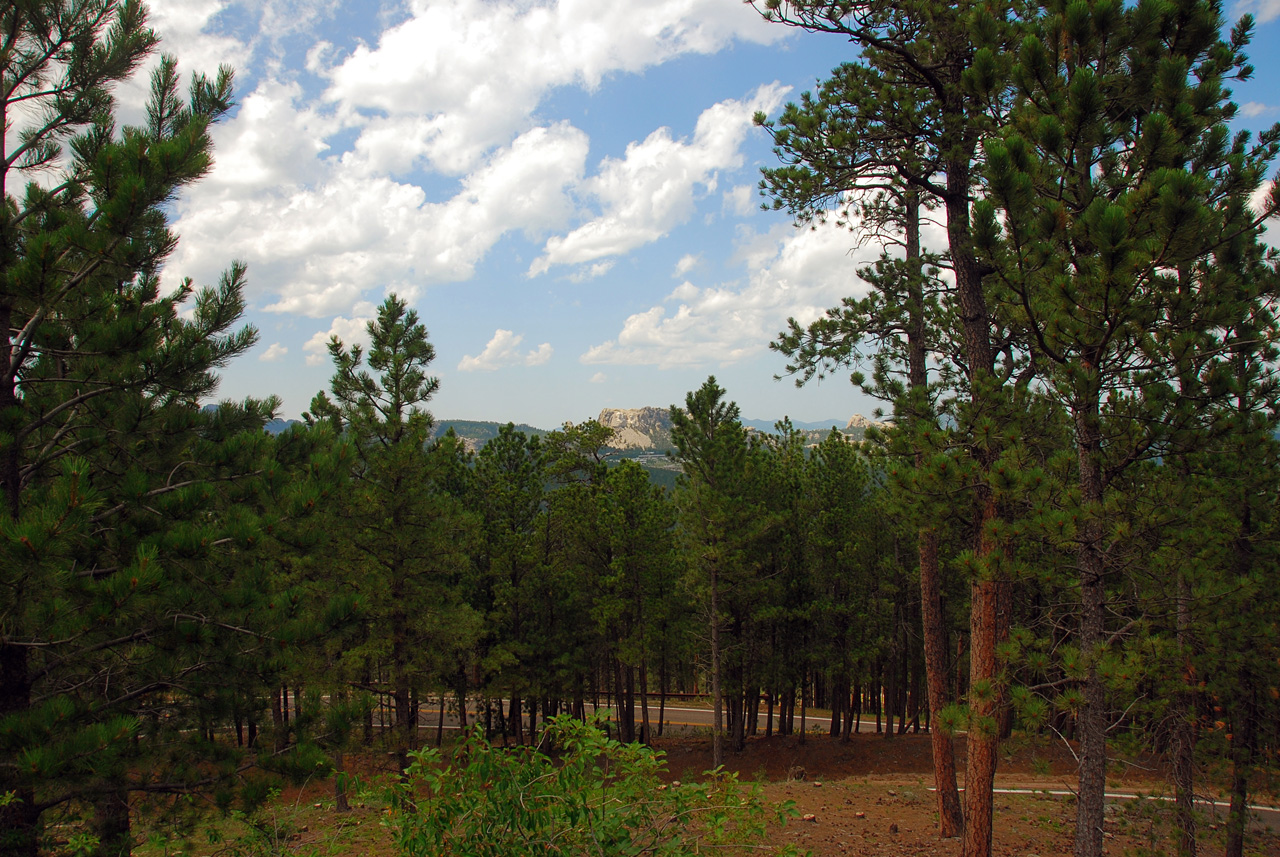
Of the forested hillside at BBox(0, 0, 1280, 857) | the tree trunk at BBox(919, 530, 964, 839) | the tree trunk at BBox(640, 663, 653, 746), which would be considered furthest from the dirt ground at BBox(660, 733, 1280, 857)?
the forested hillside at BBox(0, 0, 1280, 857)

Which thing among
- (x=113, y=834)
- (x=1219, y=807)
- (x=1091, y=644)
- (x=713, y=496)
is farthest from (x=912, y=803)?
(x=113, y=834)

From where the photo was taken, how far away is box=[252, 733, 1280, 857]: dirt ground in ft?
27.8

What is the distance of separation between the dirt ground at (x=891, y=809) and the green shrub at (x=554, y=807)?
2.21 feet

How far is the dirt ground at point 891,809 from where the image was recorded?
8469mm

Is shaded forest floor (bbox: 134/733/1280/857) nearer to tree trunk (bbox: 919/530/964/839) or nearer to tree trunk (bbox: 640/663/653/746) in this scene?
tree trunk (bbox: 919/530/964/839)

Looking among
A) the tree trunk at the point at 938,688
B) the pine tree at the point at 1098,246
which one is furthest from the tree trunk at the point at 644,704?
the pine tree at the point at 1098,246

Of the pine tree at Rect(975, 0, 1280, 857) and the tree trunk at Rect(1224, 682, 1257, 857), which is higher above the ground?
the pine tree at Rect(975, 0, 1280, 857)

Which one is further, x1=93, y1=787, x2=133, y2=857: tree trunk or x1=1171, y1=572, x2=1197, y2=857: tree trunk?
x1=1171, y1=572, x2=1197, y2=857: tree trunk

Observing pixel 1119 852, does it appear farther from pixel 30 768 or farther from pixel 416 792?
pixel 30 768

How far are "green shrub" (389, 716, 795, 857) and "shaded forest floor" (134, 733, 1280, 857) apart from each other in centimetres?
37

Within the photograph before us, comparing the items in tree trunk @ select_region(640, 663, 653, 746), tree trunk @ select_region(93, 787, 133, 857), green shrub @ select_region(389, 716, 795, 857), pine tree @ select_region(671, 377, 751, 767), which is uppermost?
pine tree @ select_region(671, 377, 751, 767)

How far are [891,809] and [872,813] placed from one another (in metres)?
0.53

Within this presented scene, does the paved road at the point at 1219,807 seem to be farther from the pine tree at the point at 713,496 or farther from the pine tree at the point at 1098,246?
the pine tree at the point at 1098,246

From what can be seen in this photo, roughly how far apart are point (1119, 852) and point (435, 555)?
501 inches
